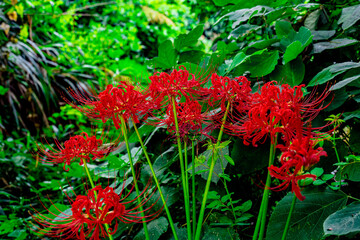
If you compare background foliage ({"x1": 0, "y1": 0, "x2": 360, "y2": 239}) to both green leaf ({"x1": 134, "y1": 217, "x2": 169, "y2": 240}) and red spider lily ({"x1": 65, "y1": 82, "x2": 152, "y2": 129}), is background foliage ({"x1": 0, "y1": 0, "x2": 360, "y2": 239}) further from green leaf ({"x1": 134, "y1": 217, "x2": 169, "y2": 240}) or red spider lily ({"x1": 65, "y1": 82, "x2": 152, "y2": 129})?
red spider lily ({"x1": 65, "y1": 82, "x2": 152, "y2": 129})

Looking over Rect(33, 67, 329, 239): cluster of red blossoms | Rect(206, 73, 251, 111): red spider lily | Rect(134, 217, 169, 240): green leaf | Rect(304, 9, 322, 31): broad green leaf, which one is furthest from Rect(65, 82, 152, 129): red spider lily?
Rect(304, 9, 322, 31): broad green leaf

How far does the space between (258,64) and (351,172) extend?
0.39 meters

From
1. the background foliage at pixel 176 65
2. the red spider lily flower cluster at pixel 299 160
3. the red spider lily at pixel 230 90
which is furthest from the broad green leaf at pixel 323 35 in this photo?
the red spider lily flower cluster at pixel 299 160

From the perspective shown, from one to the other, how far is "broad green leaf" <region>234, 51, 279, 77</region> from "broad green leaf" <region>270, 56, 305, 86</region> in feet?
0.15

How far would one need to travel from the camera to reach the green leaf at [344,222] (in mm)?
522

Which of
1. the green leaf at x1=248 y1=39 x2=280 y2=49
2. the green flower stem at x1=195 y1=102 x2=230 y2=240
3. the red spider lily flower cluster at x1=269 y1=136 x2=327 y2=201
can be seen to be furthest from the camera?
the green leaf at x1=248 y1=39 x2=280 y2=49

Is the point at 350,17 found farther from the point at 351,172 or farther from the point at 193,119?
the point at 193,119

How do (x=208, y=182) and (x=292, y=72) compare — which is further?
(x=292, y=72)

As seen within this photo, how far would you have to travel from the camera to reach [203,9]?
2.11m

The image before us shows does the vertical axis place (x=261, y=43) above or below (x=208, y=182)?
above

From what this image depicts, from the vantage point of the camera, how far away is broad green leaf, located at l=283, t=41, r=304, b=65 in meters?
0.78

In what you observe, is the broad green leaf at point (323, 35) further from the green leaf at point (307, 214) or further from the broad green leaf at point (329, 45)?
the green leaf at point (307, 214)

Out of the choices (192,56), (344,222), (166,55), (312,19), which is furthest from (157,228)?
(312,19)

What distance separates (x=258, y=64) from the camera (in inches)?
35.4
